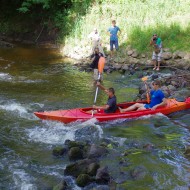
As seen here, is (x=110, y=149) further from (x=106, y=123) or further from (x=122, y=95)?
(x=122, y=95)

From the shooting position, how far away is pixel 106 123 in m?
8.54

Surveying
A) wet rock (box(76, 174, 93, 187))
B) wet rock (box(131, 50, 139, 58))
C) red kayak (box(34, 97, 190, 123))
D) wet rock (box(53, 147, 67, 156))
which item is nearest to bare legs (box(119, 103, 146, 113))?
red kayak (box(34, 97, 190, 123))

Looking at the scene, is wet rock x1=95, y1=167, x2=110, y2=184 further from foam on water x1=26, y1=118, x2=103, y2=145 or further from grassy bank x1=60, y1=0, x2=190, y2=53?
grassy bank x1=60, y1=0, x2=190, y2=53

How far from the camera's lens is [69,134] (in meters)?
7.85

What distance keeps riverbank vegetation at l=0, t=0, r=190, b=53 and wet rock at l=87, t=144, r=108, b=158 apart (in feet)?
27.9

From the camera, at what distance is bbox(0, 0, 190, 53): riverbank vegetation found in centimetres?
1504

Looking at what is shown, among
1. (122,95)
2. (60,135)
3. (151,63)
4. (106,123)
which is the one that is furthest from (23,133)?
(151,63)

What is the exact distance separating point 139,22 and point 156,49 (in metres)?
3.31

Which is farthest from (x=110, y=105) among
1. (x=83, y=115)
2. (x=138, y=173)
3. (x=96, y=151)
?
(x=138, y=173)

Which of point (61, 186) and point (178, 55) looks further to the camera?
point (178, 55)

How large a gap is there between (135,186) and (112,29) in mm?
10211

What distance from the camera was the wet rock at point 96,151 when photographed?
21.7 feet

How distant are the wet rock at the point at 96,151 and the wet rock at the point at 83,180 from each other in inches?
34.9

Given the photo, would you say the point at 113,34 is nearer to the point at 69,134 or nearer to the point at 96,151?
the point at 69,134
